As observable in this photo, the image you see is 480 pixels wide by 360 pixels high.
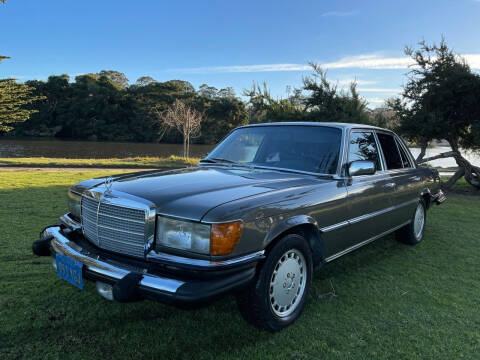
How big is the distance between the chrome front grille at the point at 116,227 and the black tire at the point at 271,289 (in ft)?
2.66

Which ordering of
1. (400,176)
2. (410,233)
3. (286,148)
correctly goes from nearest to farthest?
(286,148) < (400,176) < (410,233)

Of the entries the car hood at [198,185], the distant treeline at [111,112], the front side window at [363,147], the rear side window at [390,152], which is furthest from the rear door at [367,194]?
the distant treeline at [111,112]

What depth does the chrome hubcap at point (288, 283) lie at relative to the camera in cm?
255

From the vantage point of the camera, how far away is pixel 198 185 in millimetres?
2586

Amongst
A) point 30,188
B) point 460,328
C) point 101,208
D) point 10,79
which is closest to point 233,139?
point 101,208

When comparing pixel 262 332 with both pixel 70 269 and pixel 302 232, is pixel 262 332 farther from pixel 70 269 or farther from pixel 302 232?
pixel 70 269

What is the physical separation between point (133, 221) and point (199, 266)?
584 mm

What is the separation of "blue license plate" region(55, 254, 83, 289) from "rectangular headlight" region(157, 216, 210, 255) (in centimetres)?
68

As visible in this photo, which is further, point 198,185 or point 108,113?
point 108,113

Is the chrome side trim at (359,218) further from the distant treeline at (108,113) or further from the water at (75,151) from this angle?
the distant treeline at (108,113)

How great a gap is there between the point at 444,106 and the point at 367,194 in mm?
9704

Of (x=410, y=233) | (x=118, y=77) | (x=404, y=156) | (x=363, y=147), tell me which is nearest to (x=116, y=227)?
(x=363, y=147)

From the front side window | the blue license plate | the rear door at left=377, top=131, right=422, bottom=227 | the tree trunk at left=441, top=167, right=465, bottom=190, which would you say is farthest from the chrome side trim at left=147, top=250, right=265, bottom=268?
the tree trunk at left=441, top=167, right=465, bottom=190

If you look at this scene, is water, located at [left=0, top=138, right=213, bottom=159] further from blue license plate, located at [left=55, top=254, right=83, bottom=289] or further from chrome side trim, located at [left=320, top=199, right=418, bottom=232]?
blue license plate, located at [left=55, top=254, right=83, bottom=289]
